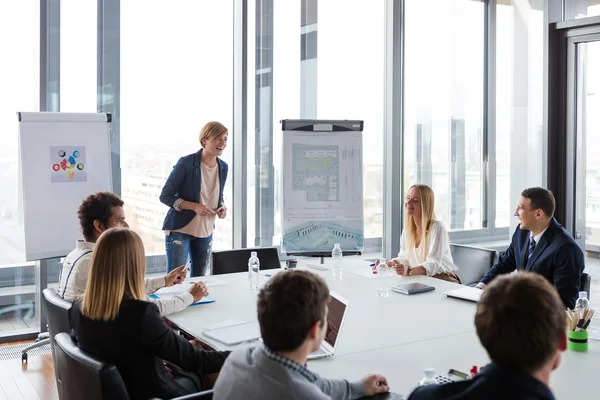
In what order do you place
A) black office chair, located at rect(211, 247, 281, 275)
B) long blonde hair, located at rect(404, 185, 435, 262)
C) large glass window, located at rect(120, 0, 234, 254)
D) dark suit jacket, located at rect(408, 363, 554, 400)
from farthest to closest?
large glass window, located at rect(120, 0, 234, 254) < black office chair, located at rect(211, 247, 281, 275) < long blonde hair, located at rect(404, 185, 435, 262) < dark suit jacket, located at rect(408, 363, 554, 400)

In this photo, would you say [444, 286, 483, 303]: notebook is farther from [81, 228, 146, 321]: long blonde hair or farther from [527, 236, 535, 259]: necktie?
[81, 228, 146, 321]: long blonde hair

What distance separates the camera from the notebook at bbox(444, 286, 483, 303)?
3.49 meters

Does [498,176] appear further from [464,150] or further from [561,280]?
[561,280]

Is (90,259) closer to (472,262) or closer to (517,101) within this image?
(472,262)

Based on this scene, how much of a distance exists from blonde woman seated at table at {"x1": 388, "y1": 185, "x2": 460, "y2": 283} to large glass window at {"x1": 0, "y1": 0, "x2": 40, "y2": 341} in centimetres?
306

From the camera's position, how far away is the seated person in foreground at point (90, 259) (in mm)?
3158

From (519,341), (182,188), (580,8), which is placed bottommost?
(519,341)

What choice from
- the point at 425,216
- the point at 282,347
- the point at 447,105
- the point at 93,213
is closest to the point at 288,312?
the point at 282,347

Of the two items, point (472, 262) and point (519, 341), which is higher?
point (519, 341)

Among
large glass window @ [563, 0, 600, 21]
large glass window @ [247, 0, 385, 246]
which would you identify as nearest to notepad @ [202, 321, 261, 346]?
large glass window @ [247, 0, 385, 246]

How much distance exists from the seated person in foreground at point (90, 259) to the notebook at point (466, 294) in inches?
53.7

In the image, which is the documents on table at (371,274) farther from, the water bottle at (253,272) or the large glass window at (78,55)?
the large glass window at (78,55)

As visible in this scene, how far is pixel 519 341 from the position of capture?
4.77 feet

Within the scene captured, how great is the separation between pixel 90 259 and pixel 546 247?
8.48ft
